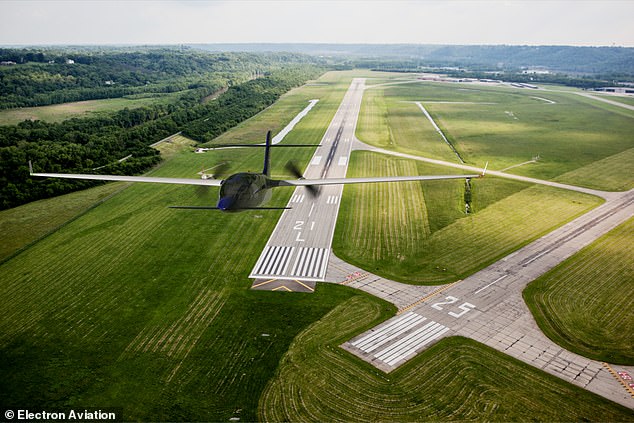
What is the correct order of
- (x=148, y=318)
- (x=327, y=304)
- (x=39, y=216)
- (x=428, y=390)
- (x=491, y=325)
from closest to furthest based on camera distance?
(x=428, y=390) < (x=491, y=325) < (x=148, y=318) < (x=327, y=304) < (x=39, y=216)

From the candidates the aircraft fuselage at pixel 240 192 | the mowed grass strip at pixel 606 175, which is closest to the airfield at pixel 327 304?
the mowed grass strip at pixel 606 175

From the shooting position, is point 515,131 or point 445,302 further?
point 515,131

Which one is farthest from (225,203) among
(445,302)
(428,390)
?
(445,302)

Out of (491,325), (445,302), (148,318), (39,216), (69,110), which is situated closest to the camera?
(491,325)

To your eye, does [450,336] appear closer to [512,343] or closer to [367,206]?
[512,343]

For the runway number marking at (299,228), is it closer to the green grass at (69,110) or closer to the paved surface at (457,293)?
the paved surface at (457,293)

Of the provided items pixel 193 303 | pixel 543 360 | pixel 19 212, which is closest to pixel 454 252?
pixel 543 360

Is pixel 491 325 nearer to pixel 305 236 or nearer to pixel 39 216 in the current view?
pixel 305 236
